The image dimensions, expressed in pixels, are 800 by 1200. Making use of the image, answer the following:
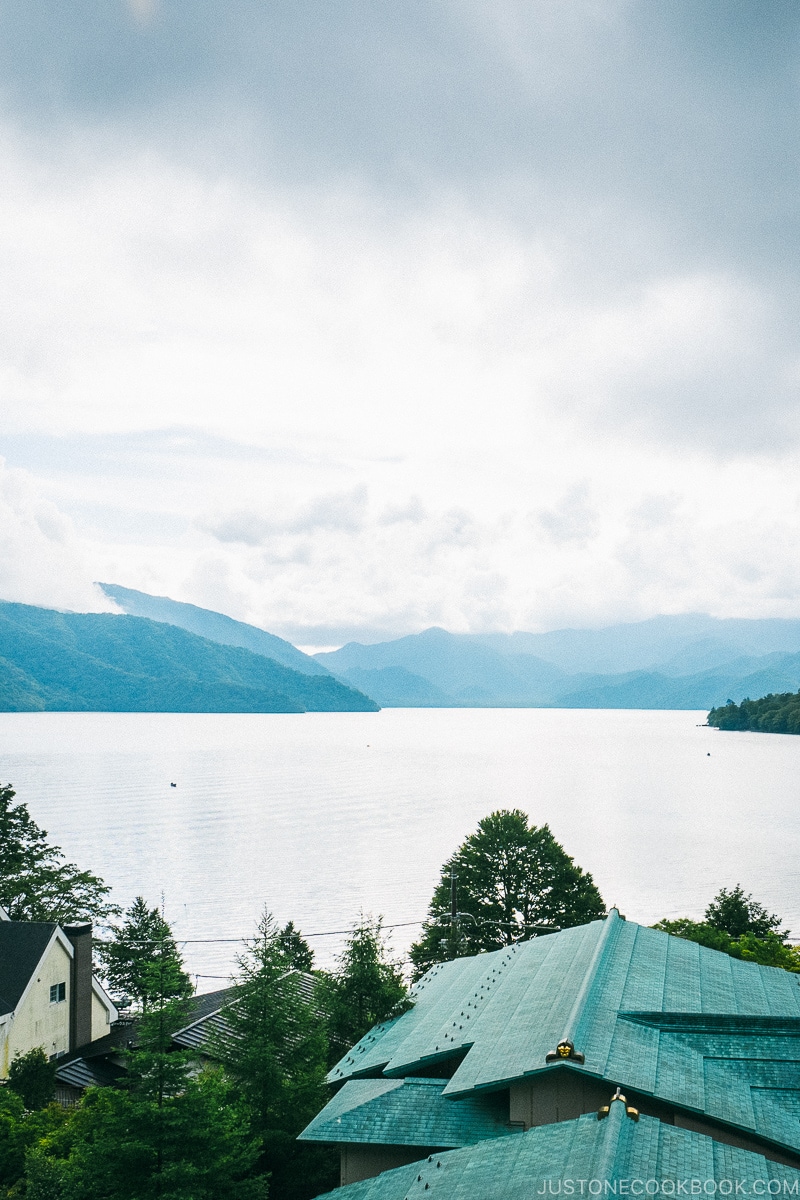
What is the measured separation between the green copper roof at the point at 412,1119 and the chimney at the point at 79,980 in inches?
779

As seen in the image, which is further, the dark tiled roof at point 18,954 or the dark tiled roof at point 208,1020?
the dark tiled roof at point 18,954

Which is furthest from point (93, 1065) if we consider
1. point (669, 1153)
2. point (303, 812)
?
point (303, 812)

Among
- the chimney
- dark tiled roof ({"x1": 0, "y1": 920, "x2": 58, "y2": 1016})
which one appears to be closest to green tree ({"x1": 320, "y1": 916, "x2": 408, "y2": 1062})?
the chimney

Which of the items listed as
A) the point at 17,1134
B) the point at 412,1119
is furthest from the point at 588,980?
the point at 17,1134

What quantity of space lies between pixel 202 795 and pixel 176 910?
76215mm

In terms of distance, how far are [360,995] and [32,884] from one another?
2532 centimetres

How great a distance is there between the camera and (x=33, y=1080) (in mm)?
30266

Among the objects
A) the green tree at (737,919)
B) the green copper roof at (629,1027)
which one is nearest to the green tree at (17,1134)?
the green copper roof at (629,1027)

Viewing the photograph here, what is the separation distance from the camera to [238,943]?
211 ft

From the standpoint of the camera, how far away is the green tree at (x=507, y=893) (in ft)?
159

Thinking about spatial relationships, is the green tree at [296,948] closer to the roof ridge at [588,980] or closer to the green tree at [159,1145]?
the roof ridge at [588,980]

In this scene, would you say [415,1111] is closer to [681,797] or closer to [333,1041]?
[333,1041]

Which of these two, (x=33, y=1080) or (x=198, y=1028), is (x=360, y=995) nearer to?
(x=198, y=1028)

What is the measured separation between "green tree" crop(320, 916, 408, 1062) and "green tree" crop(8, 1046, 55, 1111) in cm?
982
